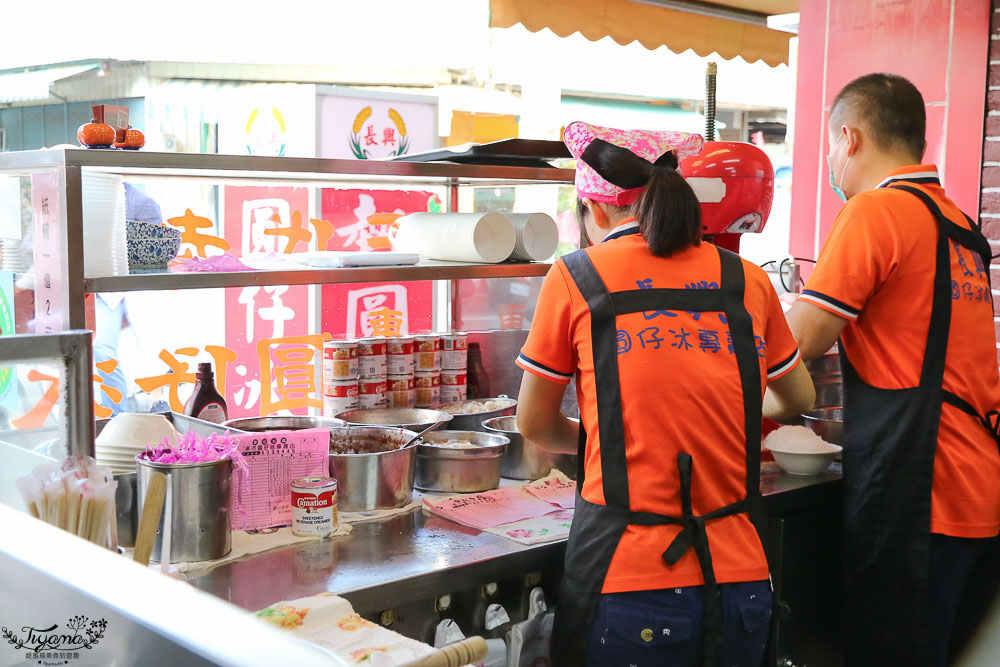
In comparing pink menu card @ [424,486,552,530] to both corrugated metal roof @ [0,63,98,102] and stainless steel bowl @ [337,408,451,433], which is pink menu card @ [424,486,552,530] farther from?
corrugated metal roof @ [0,63,98,102]

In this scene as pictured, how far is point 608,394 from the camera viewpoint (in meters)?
1.61

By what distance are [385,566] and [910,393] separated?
121 centimetres

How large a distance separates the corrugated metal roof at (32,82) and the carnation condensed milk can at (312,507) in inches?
206

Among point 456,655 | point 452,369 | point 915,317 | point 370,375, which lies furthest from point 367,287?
point 456,655

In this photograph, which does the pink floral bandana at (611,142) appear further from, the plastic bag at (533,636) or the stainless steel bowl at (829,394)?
the stainless steel bowl at (829,394)

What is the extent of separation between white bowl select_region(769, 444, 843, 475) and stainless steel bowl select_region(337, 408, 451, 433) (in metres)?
0.86

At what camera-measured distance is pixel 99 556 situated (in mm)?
420

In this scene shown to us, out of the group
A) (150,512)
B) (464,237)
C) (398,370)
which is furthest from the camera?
(398,370)

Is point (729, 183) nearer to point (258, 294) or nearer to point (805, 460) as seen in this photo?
point (805, 460)

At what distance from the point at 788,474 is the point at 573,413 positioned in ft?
2.37

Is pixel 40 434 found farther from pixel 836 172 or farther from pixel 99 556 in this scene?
pixel 836 172

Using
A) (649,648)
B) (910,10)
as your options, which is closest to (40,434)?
(649,648)

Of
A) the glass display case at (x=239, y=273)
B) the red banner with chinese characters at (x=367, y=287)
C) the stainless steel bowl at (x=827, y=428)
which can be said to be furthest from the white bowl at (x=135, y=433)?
the red banner with chinese characters at (x=367, y=287)

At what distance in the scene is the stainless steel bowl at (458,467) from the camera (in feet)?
7.33
